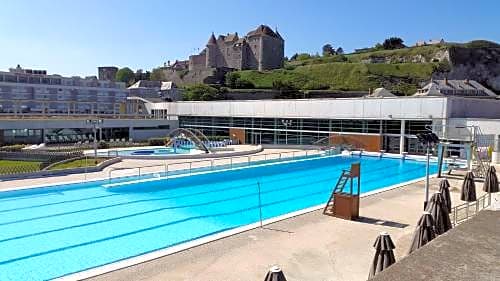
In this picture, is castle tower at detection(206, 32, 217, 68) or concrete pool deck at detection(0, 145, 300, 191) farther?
castle tower at detection(206, 32, 217, 68)

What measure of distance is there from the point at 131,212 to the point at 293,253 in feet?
24.9

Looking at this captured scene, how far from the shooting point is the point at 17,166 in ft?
71.1

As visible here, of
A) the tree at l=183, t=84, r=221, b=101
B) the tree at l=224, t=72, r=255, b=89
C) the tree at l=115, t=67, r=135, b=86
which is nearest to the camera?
the tree at l=183, t=84, r=221, b=101

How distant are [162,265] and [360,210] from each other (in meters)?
6.94

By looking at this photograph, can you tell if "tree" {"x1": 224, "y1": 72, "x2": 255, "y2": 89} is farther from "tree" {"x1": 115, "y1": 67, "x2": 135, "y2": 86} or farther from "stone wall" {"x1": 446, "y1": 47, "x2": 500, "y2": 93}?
"stone wall" {"x1": 446, "y1": 47, "x2": 500, "y2": 93}

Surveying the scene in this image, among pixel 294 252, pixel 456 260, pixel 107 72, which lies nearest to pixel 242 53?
pixel 107 72

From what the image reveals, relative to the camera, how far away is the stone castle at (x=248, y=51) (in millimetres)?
104562

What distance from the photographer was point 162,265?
7.67 m

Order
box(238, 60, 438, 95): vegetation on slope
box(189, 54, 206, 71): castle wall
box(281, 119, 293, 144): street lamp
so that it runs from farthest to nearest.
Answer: box(189, 54, 206, 71): castle wall
box(238, 60, 438, 95): vegetation on slope
box(281, 119, 293, 144): street lamp

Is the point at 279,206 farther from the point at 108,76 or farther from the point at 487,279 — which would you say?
the point at 108,76

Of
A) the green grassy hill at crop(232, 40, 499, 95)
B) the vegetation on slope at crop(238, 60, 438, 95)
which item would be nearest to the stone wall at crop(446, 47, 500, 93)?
the green grassy hill at crop(232, 40, 499, 95)

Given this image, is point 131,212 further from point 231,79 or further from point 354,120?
point 231,79

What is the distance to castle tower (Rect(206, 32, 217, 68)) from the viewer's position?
354 ft

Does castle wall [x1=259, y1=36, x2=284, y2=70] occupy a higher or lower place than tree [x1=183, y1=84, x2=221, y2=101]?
higher
